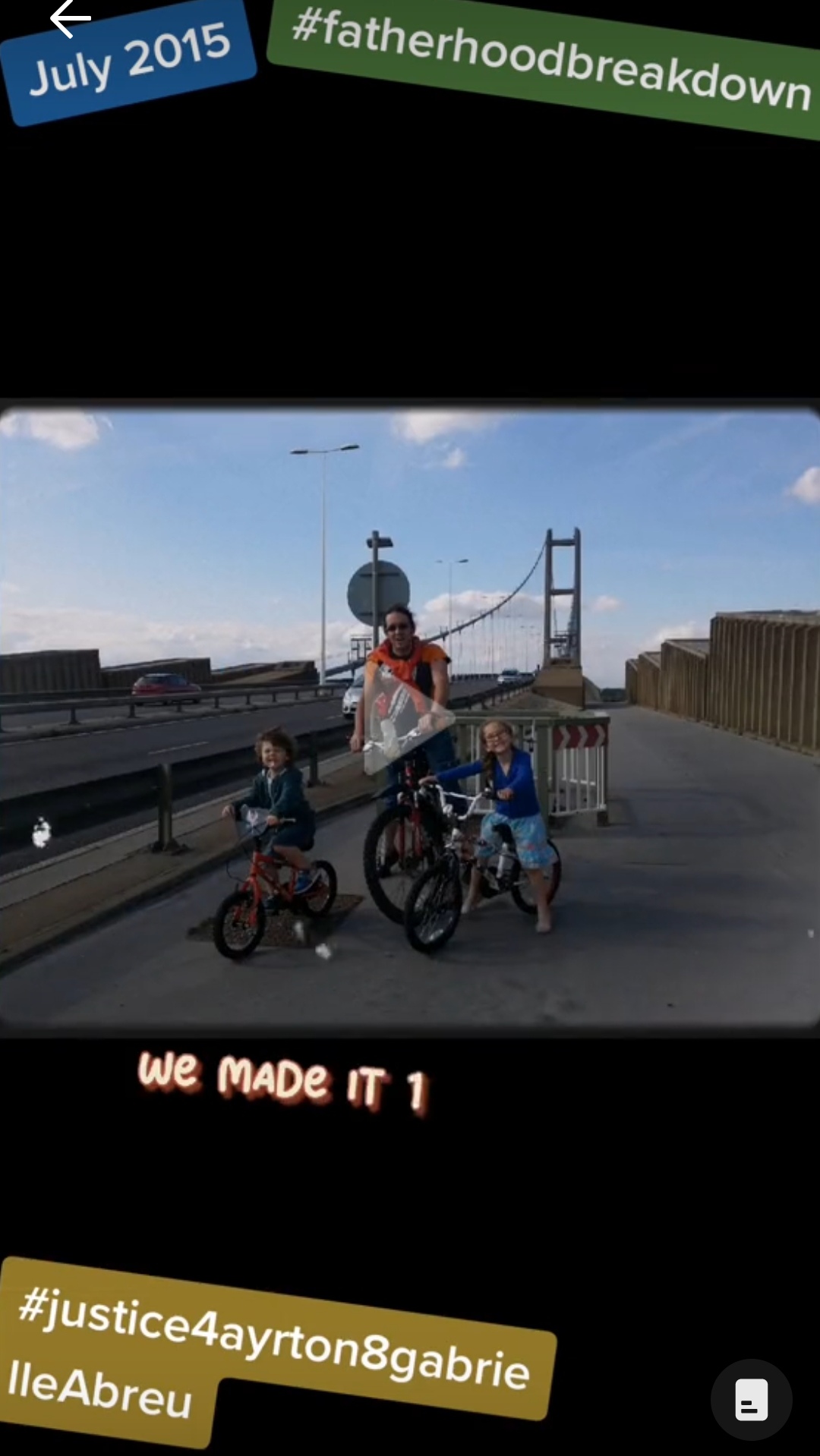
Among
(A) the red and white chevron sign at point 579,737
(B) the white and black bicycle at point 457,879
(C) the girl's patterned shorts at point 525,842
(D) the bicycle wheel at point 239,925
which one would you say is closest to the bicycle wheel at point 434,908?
(B) the white and black bicycle at point 457,879

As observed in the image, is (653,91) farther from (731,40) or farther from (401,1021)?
(401,1021)

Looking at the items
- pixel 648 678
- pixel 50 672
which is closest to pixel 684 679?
pixel 648 678

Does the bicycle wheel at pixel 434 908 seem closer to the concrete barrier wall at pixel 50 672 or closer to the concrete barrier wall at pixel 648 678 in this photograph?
the concrete barrier wall at pixel 648 678

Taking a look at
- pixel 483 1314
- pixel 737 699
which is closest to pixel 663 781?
pixel 737 699

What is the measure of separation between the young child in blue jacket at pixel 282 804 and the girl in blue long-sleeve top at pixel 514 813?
53 centimetres

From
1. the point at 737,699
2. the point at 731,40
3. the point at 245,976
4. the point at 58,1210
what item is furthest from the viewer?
the point at 737,699

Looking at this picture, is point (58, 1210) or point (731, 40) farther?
point (58, 1210)

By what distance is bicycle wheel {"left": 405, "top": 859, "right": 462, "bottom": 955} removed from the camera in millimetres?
2859

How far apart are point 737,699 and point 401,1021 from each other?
250 cm

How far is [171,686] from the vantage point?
9.32 ft

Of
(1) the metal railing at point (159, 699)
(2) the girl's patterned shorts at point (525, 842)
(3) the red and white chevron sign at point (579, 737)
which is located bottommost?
(2) the girl's patterned shorts at point (525, 842)

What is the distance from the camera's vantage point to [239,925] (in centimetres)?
287

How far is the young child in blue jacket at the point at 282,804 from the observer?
2.75 m

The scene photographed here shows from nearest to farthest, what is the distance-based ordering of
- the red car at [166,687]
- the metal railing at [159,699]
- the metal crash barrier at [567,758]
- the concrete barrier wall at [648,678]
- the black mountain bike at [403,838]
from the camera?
the metal railing at [159,699]
the red car at [166,687]
the black mountain bike at [403,838]
the concrete barrier wall at [648,678]
the metal crash barrier at [567,758]
